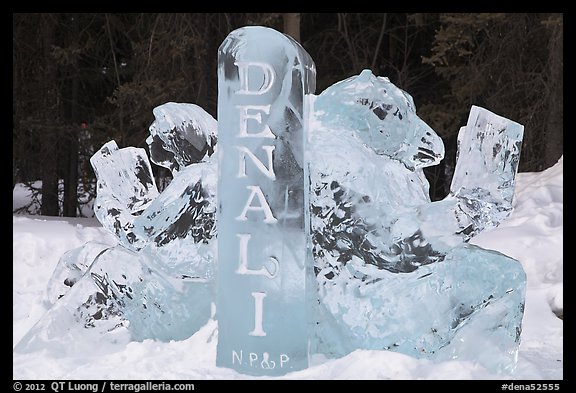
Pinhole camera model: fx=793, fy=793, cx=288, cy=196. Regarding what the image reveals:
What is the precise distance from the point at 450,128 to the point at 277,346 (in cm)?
681

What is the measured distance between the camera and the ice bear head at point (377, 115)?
363 cm

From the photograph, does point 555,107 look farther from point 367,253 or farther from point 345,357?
point 345,357

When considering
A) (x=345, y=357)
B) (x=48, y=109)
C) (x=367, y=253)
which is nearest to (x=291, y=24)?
(x=48, y=109)

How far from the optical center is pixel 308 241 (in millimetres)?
3523

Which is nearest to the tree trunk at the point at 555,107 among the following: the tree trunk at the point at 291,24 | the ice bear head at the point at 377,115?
the tree trunk at the point at 291,24


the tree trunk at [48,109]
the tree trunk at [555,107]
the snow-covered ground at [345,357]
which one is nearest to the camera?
the snow-covered ground at [345,357]

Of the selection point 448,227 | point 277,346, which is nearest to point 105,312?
point 277,346

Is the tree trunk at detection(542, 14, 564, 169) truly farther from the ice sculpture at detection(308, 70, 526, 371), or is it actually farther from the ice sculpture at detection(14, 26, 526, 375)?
the ice sculpture at detection(308, 70, 526, 371)

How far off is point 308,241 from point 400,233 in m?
0.41

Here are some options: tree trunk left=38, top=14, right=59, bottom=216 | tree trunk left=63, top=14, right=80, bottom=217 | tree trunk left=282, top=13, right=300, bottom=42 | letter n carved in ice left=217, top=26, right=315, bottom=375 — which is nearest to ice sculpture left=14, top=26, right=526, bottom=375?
letter n carved in ice left=217, top=26, right=315, bottom=375

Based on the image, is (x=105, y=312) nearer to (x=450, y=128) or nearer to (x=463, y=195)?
(x=463, y=195)

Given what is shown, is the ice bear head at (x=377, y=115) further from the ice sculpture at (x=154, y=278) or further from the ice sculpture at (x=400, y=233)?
the ice sculpture at (x=154, y=278)

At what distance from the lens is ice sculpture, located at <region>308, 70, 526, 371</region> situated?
3.45m

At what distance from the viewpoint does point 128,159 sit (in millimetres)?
4113
